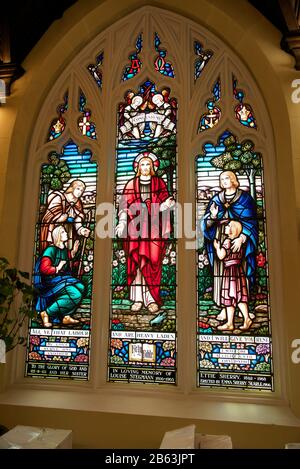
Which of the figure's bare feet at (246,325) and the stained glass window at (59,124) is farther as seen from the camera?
the stained glass window at (59,124)

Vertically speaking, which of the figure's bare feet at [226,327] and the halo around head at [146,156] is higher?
the halo around head at [146,156]

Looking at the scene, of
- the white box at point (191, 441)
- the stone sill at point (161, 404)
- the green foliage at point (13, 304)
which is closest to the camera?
the white box at point (191, 441)

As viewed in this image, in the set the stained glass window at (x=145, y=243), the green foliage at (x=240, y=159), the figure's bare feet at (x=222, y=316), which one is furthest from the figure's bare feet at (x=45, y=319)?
the green foliage at (x=240, y=159)

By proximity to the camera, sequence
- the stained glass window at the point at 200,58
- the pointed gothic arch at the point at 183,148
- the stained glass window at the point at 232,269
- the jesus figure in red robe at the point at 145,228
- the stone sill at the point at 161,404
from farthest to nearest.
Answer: the stained glass window at the point at 200,58
the jesus figure in red robe at the point at 145,228
the pointed gothic arch at the point at 183,148
the stained glass window at the point at 232,269
the stone sill at the point at 161,404

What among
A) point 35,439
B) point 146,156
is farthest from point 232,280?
point 35,439

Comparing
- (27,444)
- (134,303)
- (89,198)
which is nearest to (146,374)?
(134,303)

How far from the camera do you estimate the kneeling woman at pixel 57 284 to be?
3.17 metres

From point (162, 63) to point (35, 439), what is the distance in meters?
3.20

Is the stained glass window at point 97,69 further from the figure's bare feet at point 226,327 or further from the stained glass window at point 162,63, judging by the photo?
the figure's bare feet at point 226,327

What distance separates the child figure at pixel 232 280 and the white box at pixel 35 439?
1347mm

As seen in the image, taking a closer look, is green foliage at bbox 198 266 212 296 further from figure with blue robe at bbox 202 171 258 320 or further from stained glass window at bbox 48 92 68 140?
stained glass window at bbox 48 92 68 140

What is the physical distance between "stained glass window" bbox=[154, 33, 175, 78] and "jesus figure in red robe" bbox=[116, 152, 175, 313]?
816 millimetres

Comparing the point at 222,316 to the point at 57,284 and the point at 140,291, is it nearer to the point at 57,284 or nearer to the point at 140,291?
the point at 140,291

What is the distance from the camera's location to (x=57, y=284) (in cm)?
323
